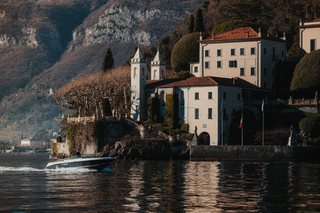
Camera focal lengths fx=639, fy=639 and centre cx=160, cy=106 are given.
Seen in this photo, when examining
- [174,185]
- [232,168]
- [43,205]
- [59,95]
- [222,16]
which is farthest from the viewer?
[222,16]

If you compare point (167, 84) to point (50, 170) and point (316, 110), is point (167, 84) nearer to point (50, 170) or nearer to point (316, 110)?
point (316, 110)

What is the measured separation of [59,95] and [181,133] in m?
29.2

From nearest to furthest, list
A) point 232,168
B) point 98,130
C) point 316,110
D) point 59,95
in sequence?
point 232,168
point 316,110
point 98,130
point 59,95

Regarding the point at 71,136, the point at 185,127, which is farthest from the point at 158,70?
the point at 71,136

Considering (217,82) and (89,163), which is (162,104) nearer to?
(217,82)

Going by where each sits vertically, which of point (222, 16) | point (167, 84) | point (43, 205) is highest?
point (222, 16)

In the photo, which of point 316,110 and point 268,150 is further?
point 316,110

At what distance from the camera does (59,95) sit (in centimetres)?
11531

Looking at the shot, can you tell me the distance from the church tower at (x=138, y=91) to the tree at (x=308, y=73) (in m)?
23.8

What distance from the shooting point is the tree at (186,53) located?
116 metres

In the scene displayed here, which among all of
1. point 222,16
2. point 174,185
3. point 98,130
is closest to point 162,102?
point 98,130

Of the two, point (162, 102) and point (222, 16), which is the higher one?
point (222, 16)

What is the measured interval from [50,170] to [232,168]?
1919 centimetres

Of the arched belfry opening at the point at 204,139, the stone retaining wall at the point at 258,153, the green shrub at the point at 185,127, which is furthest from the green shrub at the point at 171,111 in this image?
the stone retaining wall at the point at 258,153
